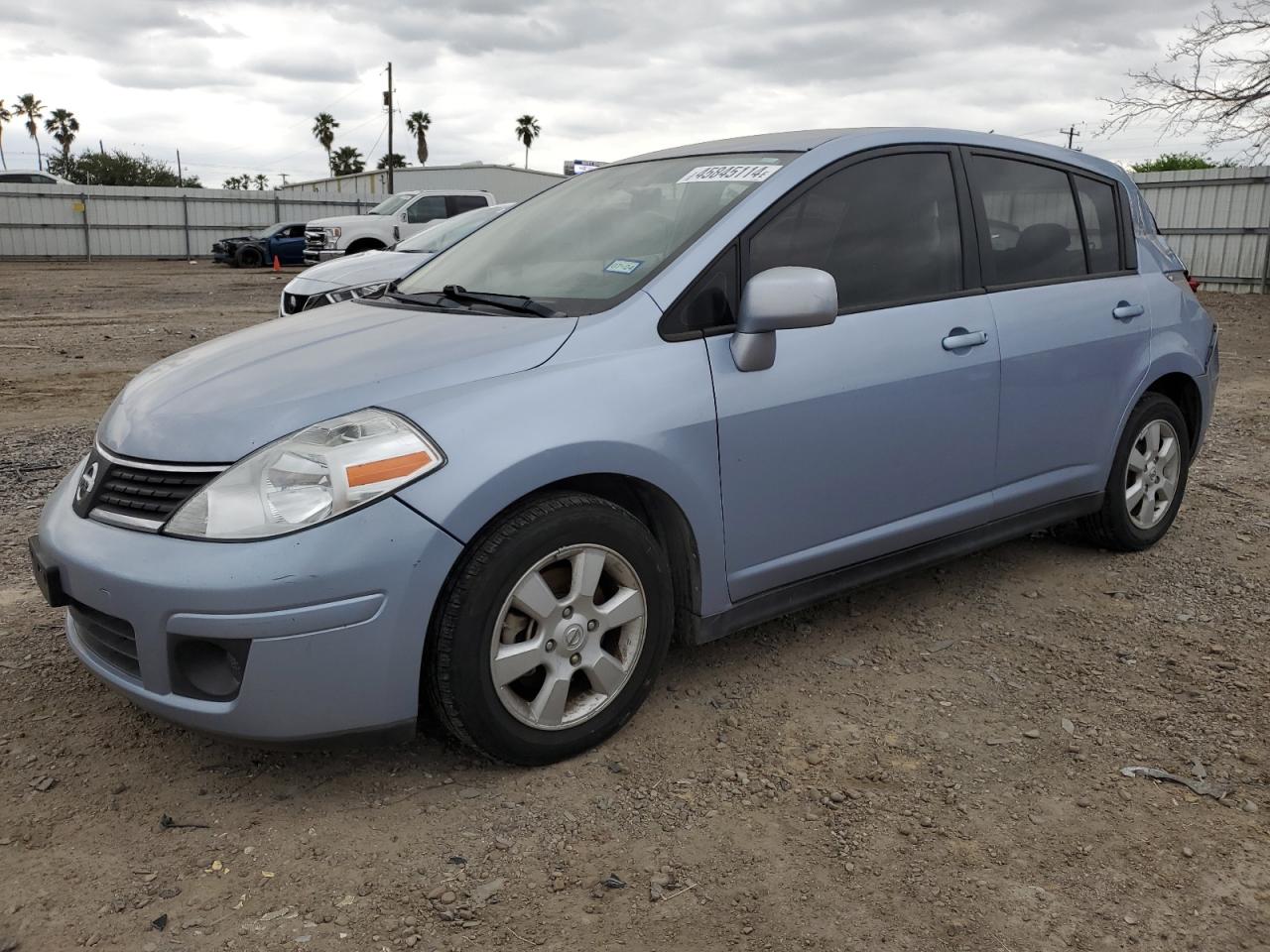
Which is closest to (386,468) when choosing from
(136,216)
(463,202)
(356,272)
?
(356,272)

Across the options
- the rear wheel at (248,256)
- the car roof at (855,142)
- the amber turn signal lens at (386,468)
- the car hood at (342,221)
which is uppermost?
the car hood at (342,221)

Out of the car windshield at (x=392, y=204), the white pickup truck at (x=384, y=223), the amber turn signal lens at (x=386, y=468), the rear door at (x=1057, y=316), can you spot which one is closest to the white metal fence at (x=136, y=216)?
the car windshield at (x=392, y=204)

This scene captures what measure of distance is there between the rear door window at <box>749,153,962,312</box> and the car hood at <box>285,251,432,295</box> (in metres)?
5.26

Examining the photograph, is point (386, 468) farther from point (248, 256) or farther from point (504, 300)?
point (248, 256)

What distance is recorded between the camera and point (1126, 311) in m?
4.21

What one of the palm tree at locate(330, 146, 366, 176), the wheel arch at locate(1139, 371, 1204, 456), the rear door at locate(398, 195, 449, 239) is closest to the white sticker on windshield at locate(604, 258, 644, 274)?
the wheel arch at locate(1139, 371, 1204, 456)

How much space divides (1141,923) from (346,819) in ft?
5.95

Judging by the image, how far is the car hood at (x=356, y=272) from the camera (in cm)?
831

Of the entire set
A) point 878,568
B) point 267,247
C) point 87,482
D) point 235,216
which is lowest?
point 878,568

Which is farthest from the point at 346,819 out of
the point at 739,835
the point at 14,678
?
the point at 14,678

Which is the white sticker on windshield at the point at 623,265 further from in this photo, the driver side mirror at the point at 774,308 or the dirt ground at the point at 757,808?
the dirt ground at the point at 757,808

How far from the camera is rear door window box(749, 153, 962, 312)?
3.27 metres

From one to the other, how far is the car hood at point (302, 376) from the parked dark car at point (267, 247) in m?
26.7

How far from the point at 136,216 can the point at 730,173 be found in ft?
109
